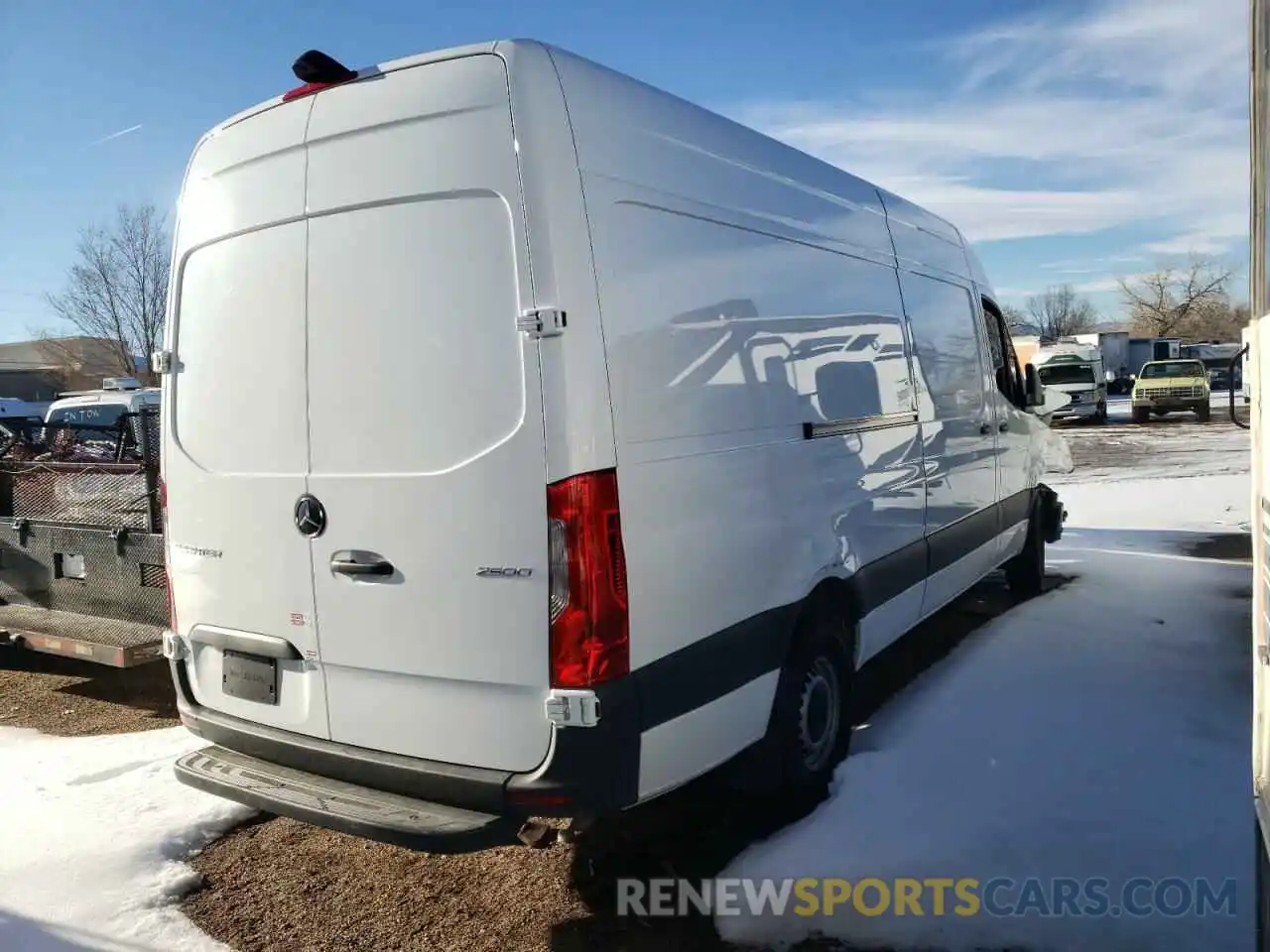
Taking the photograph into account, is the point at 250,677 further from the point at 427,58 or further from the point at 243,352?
the point at 427,58

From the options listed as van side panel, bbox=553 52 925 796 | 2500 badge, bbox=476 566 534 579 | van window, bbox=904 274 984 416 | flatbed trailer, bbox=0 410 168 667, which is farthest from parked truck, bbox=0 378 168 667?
van window, bbox=904 274 984 416

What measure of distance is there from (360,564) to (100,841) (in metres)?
1.87

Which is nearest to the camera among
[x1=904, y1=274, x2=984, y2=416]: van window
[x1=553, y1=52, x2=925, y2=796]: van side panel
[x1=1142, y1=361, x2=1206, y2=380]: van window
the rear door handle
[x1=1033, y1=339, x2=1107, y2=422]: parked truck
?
[x1=553, y1=52, x2=925, y2=796]: van side panel

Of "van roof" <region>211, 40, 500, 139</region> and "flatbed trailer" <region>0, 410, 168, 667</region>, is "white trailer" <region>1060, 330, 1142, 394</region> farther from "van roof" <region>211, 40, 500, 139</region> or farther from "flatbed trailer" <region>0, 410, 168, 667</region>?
"van roof" <region>211, 40, 500, 139</region>

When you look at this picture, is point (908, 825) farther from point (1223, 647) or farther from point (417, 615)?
point (1223, 647)

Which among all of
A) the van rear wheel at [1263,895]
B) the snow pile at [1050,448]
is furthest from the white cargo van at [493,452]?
the snow pile at [1050,448]

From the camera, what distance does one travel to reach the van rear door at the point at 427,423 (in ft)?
9.18

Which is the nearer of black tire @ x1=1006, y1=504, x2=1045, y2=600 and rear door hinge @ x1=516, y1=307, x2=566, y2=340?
rear door hinge @ x1=516, y1=307, x2=566, y2=340

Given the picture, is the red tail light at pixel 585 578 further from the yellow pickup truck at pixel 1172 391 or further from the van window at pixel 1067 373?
the yellow pickup truck at pixel 1172 391

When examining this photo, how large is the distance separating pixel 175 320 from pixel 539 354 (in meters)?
1.94

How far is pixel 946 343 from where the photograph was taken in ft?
18.4

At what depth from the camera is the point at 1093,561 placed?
346 inches

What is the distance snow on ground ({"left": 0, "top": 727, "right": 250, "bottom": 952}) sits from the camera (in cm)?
321

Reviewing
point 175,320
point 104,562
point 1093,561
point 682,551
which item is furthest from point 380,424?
point 1093,561
